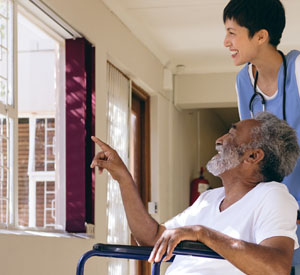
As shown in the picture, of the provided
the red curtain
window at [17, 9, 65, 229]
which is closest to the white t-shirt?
the red curtain

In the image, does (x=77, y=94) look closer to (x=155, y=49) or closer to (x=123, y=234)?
(x=123, y=234)

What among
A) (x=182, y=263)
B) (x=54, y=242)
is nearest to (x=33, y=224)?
(x=54, y=242)

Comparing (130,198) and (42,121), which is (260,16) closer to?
(130,198)

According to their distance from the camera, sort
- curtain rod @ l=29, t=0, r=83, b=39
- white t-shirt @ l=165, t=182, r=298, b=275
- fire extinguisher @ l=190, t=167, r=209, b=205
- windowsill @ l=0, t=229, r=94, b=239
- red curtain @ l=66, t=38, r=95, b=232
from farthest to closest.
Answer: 1. fire extinguisher @ l=190, t=167, r=209, b=205
2. red curtain @ l=66, t=38, r=95, b=232
3. curtain rod @ l=29, t=0, r=83, b=39
4. windowsill @ l=0, t=229, r=94, b=239
5. white t-shirt @ l=165, t=182, r=298, b=275

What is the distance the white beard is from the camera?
2.45 m

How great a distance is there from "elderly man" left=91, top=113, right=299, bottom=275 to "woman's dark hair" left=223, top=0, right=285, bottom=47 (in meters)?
0.30

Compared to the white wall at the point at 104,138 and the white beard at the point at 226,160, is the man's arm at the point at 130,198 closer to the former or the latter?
the white beard at the point at 226,160

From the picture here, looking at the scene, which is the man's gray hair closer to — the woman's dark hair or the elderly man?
the elderly man

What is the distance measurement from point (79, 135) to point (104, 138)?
42cm

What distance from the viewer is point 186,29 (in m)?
6.29

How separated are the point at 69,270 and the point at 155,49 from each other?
117 inches

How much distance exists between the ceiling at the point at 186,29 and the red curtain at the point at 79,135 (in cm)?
61

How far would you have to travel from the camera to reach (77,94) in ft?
15.8

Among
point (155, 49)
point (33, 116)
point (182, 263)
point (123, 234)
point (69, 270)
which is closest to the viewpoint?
point (182, 263)
